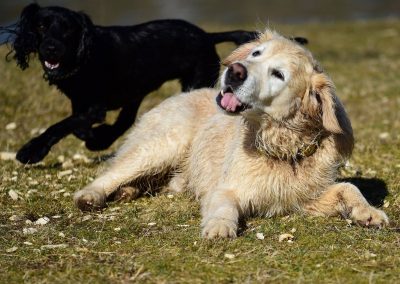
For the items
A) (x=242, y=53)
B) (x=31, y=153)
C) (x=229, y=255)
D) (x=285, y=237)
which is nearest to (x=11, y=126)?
(x=31, y=153)

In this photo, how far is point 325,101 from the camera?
5020mm

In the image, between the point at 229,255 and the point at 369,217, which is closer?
the point at 229,255

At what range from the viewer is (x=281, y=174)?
17.0 feet

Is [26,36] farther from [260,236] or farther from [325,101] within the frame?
[260,236]

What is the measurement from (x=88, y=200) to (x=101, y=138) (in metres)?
2.33

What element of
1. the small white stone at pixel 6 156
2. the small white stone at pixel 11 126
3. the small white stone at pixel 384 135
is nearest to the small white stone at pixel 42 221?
the small white stone at pixel 6 156

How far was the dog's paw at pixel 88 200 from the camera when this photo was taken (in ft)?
18.5

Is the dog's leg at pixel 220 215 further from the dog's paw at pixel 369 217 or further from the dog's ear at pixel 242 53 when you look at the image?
the dog's ear at pixel 242 53

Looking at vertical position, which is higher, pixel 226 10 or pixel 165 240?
pixel 226 10

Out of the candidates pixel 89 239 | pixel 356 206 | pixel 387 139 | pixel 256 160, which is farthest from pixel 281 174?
pixel 387 139

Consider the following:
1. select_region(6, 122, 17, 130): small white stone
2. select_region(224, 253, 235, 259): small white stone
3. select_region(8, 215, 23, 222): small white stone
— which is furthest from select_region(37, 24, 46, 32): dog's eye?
select_region(224, 253, 235, 259): small white stone

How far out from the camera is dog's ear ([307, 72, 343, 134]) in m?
4.97

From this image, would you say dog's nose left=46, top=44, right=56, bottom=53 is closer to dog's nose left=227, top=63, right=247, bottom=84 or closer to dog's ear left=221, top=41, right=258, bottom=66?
dog's ear left=221, top=41, right=258, bottom=66

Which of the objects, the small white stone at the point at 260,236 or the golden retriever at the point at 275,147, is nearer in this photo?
the small white stone at the point at 260,236
